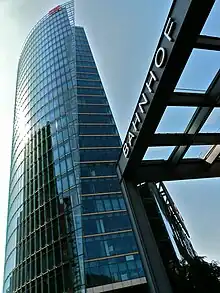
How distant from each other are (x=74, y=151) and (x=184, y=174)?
32594mm

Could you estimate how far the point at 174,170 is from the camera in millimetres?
8828

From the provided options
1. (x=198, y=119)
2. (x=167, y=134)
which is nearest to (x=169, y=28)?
(x=198, y=119)

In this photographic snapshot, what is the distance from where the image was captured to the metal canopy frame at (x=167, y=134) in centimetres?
544

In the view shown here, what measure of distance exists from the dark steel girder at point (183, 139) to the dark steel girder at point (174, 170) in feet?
3.57

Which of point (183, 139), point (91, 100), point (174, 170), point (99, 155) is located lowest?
point (174, 170)

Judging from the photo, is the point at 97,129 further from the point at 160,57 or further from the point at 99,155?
the point at 160,57

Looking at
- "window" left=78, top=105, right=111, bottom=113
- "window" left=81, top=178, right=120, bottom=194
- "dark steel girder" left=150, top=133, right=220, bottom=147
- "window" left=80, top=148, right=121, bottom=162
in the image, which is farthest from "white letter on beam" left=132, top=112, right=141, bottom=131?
"window" left=78, top=105, right=111, bottom=113

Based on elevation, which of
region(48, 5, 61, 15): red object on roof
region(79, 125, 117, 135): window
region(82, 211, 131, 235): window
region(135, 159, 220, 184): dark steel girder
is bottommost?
region(135, 159, 220, 184): dark steel girder

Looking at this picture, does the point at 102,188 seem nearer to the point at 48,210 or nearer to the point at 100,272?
the point at 48,210

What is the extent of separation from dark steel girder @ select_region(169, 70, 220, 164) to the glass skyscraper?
25.2 meters

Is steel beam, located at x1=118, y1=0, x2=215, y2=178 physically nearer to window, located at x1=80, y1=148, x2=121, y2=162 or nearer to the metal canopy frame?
the metal canopy frame

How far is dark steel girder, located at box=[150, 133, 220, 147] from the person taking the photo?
7.75 m

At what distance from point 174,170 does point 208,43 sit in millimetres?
4138

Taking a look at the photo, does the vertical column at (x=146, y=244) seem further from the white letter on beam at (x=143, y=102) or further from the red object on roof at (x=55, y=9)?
the red object on roof at (x=55, y=9)
